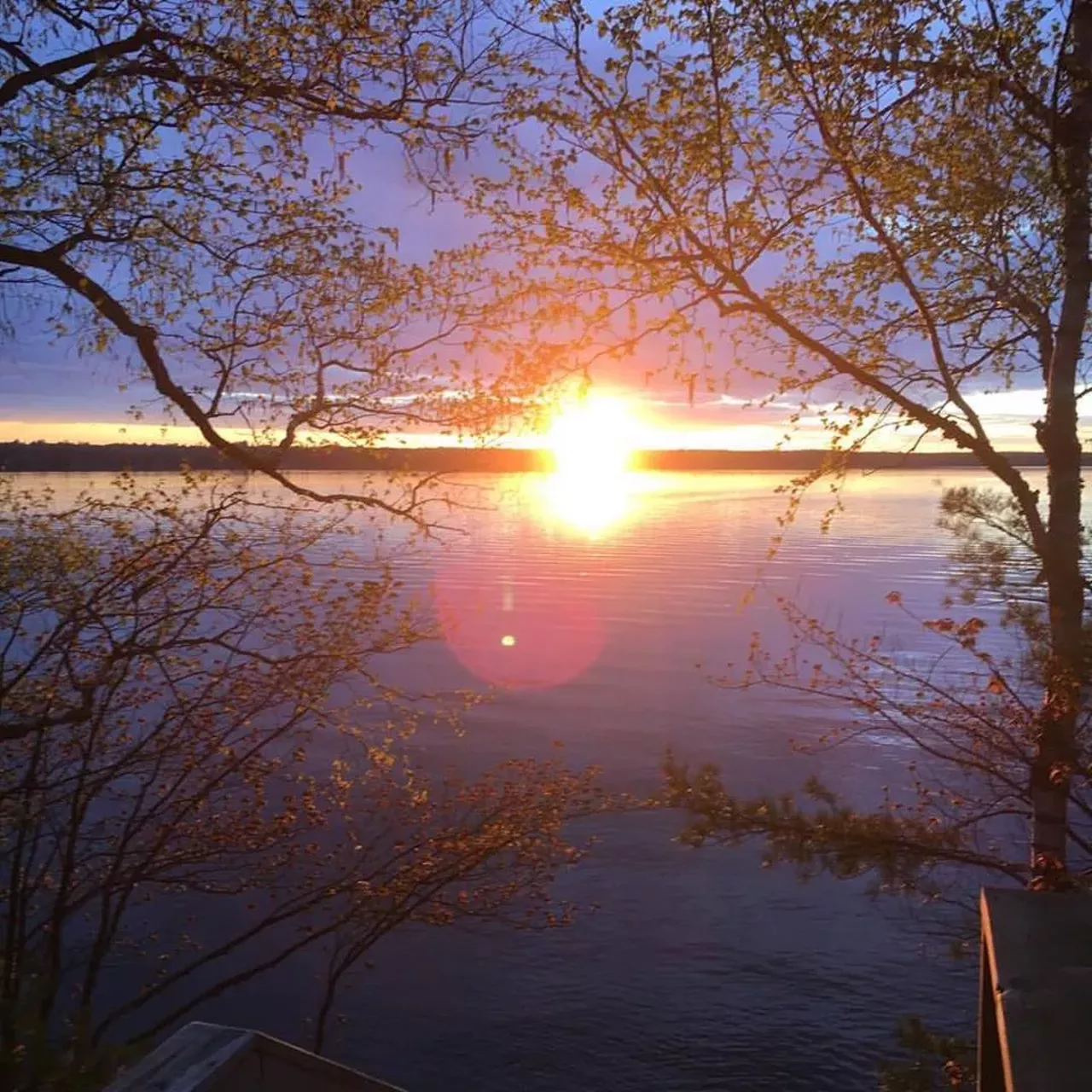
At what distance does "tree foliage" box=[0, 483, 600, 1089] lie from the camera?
284 inches

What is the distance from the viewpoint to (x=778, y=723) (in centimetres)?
2059

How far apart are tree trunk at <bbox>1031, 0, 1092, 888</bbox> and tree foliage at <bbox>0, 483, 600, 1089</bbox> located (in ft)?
16.5

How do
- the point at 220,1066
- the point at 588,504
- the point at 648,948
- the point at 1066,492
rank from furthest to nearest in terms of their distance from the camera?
the point at 588,504, the point at 648,948, the point at 1066,492, the point at 220,1066

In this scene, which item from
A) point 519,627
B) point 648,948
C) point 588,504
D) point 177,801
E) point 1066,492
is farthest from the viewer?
point 588,504

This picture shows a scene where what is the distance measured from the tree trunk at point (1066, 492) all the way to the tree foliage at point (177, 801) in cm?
503

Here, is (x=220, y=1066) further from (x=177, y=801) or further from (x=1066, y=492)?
(x=177, y=801)

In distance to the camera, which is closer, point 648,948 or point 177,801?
point 177,801

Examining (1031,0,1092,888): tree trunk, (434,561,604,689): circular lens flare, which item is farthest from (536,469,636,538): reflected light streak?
(1031,0,1092,888): tree trunk

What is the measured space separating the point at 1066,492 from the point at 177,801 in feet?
24.7

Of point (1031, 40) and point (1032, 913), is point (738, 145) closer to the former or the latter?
point (1031, 40)

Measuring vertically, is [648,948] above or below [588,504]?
below

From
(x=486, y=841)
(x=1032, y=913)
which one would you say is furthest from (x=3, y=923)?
(x=1032, y=913)

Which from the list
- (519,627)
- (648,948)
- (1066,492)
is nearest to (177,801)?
(648,948)

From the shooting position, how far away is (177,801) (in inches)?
340
